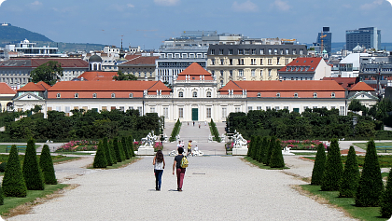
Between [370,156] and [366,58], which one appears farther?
[366,58]

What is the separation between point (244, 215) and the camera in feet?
71.2

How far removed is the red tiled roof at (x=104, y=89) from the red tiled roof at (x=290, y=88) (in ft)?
33.1

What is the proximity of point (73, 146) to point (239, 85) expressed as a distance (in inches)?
1675

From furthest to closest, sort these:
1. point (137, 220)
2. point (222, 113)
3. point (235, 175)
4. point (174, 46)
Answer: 1. point (174, 46)
2. point (222, 113)
3. point (235, 175)
4. point (137, 220)

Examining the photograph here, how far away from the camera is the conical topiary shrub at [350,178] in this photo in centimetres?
2512

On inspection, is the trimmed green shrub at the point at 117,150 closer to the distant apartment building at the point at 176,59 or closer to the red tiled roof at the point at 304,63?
the red tiled roof at the point at 304,63

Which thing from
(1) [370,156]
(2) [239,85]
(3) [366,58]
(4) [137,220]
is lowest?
(4) [137,220]

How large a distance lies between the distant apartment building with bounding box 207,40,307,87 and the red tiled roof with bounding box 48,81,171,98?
4540 cm

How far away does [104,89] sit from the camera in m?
99.4

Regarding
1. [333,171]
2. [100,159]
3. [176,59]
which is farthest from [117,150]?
[176,59]

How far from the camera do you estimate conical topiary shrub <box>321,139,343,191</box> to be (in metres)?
27.1

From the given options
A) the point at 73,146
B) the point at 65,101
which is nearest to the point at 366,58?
the point at 65,101

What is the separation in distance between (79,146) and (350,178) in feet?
130

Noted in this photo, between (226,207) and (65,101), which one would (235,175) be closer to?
(226,207)
